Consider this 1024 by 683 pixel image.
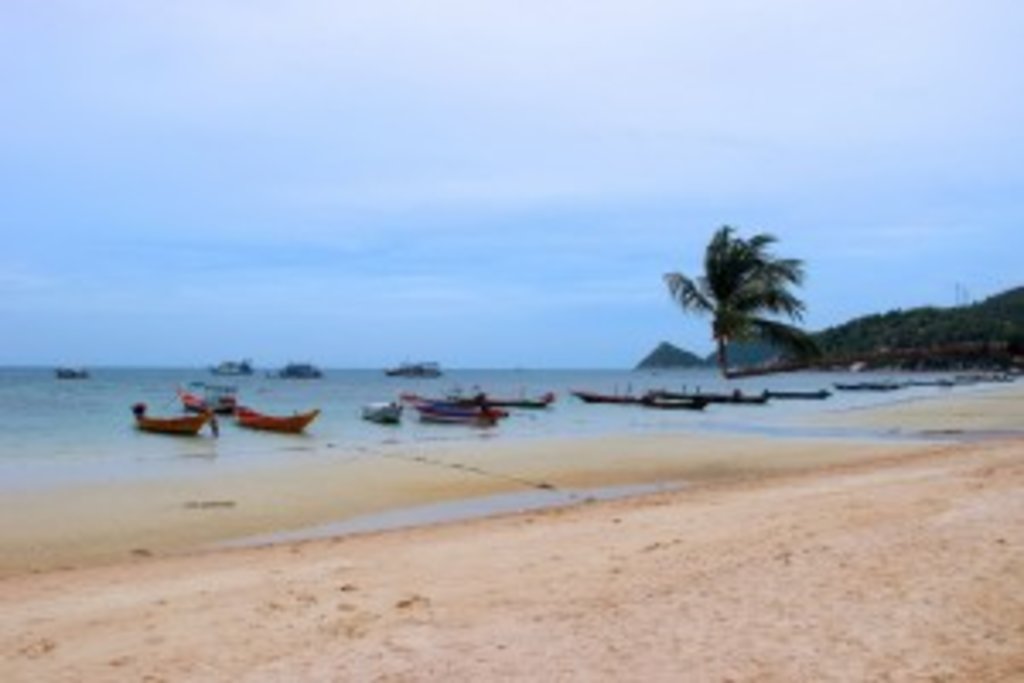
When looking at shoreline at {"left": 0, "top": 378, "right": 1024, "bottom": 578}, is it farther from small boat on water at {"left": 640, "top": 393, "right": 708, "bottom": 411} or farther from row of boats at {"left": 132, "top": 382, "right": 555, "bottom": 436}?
small boat on water at {"left": 640, "top": 393, "right": 708, "bottom": 411}

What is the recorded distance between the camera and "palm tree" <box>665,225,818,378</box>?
62.7 ft

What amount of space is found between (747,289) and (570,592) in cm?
1420

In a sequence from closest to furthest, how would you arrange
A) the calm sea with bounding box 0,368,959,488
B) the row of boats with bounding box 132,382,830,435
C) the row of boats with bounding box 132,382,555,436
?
the calm sea with bounding box 0,368,959,488 < the row of boats with bounding box 132,382,555,436 < the row of boats with bounding box 132,382,830,435

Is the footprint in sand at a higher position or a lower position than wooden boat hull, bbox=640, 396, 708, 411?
lower

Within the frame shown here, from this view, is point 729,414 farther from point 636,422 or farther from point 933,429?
point 933,429

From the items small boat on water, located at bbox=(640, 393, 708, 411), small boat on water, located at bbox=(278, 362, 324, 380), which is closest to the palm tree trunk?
small boat on water, located at bbox=(640, 393, 708, 411)

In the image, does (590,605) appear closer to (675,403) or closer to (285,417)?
(285,417)

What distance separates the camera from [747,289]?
2138cm

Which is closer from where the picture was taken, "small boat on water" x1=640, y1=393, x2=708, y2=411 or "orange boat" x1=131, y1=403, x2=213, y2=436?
"orange boat" x1=131, y1=403, x2=213, y2=436

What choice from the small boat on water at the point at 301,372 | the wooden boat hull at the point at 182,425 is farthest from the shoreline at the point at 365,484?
the small boat on water at the point at 301,372

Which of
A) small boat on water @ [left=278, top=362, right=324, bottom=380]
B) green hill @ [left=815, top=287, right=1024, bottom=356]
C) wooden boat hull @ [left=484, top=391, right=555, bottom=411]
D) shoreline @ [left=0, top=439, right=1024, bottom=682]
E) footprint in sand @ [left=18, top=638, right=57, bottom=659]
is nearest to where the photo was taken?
shoreline @ [left=0, top=439, right=1024, bottom=682]

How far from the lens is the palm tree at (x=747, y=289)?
1911 centimetres

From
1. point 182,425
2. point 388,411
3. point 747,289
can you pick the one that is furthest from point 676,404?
point 747,289

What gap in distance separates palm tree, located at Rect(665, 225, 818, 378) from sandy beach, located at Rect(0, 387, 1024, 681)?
3.84 metres
